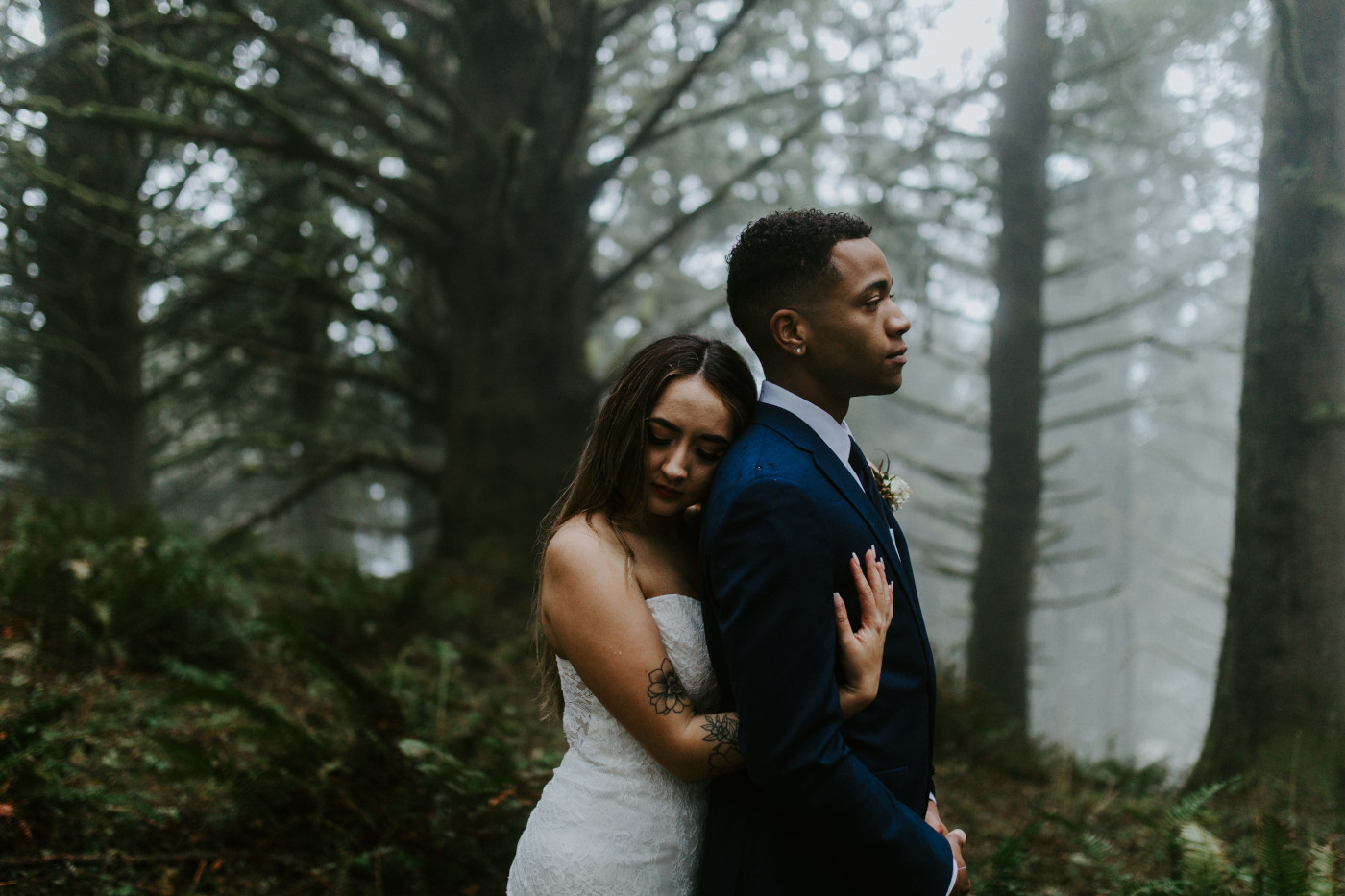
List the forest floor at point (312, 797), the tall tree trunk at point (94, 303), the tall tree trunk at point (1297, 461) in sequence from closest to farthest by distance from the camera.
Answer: the forest floor at point (312, 797), the tall tree trunk at point (1297, 461), the tall tree trunk at point (94, 303)

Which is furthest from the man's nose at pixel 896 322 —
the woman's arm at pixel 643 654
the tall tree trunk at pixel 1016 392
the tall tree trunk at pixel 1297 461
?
the tall tree trunk at pixel 1016 392

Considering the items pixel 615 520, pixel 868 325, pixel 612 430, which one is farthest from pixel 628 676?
pixel 868 325

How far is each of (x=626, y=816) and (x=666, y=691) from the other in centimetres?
38

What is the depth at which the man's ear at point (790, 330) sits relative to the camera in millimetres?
2162

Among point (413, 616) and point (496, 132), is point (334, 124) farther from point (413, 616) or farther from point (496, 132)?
point (413, 616)

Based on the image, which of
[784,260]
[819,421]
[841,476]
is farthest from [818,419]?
[784,260]

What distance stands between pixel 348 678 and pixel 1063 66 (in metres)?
13.3

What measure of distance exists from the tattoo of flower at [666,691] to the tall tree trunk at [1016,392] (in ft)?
26.7


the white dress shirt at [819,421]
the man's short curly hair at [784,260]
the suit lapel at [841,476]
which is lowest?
the suit lapel at [841,476]

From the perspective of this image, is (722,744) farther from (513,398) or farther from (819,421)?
(513,398)

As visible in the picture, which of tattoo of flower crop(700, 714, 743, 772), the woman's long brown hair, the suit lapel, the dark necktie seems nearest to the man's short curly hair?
the woman's long brown hair

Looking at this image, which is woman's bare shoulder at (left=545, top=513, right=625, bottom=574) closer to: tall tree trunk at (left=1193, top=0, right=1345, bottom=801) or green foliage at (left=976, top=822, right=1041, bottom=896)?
green foliage at (left=976, top=822, right=1041, bottom=896)

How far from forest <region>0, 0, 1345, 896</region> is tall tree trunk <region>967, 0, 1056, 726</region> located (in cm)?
4

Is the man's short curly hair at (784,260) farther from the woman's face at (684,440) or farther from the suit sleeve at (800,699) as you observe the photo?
the suit sleeve at (800,699)
